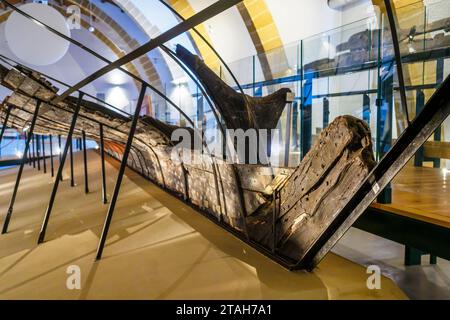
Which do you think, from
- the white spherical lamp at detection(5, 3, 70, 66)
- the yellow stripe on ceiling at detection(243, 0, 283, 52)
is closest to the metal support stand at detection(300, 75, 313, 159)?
the yellow stripe on ceiling at detection(243, 0, 283, 52)

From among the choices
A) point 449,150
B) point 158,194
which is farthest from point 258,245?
point 449,150

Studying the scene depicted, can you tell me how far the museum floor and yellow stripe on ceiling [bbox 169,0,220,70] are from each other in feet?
20.8

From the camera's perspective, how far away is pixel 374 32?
2.70 metres

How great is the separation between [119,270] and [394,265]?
267 centimetres

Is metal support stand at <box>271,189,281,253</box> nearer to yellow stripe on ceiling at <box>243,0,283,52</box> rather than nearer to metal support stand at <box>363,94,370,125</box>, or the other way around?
metal support stand at <box>363,94,370,125</box>

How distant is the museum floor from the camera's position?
154 centimetres

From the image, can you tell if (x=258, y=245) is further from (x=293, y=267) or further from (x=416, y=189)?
(x=416, y=189)

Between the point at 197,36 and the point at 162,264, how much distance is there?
9150 mm

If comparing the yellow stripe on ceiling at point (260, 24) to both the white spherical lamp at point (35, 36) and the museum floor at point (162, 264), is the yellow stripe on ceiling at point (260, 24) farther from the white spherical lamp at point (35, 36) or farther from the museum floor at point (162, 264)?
the museum floor at point (162, 264)

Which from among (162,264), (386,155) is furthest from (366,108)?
(162,264)

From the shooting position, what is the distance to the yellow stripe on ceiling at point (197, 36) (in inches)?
340

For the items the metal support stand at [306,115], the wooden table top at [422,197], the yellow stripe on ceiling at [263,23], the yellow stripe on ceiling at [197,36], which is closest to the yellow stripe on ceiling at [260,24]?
the yellow stripe on ceiling at [263,23]

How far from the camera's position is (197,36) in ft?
32.8

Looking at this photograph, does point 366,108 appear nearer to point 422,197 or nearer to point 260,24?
point 422,197
